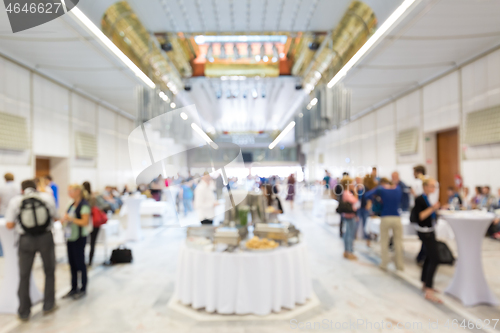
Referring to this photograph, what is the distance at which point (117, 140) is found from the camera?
12242 mm

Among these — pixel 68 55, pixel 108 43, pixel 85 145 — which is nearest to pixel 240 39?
pixel 108 43

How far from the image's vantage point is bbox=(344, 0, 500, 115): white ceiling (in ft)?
13.8

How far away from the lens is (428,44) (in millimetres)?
5484

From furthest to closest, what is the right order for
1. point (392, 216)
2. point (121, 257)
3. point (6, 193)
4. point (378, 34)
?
point (6, 193), point (121, 257), point (392, 216), point (378, 34)

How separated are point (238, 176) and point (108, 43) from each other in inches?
143

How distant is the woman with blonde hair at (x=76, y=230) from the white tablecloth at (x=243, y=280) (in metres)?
1.28

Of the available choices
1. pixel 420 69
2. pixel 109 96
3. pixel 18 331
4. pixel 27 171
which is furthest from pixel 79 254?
pixel 420 69

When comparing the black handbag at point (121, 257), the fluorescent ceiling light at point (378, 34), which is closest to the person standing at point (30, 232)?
the black handbag at point (121, 257)

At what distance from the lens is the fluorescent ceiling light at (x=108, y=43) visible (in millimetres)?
3395

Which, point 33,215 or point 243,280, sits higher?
point 33,215

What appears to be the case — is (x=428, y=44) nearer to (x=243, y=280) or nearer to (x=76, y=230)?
(x=243, y=280)

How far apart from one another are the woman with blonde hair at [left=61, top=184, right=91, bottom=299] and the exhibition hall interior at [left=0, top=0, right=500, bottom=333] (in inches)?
0.7

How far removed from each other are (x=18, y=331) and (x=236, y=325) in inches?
80.2

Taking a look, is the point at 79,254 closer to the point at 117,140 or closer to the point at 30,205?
the point at 30,205
